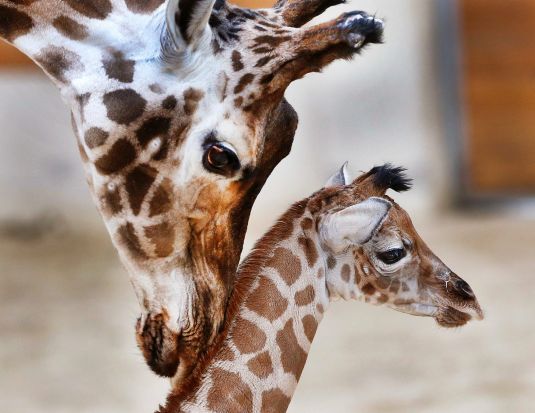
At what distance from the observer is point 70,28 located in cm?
255

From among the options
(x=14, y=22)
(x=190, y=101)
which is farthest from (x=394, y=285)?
(x=14, y=22)

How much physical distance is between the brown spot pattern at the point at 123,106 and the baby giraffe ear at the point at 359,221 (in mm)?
721

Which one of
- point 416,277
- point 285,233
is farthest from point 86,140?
point 416,277

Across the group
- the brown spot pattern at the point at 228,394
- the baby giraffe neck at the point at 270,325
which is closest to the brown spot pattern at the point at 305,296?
the baby giraffe neck at the point at 270,325

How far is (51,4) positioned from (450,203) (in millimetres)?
7803

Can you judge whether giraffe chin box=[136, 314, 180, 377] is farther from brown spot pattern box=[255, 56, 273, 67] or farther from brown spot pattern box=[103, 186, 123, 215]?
brown spot pattern box=[255, 56, 273, 67]

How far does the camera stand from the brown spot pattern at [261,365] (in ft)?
9.10

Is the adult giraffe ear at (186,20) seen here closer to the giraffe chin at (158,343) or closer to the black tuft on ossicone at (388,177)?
the giraffe chin at (158,343)

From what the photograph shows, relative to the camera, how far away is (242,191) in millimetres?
2498

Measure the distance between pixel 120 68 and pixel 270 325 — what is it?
0.85m

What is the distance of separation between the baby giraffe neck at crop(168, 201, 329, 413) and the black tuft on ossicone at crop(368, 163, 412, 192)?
0.79ft

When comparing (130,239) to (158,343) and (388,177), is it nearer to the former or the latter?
(158,343)

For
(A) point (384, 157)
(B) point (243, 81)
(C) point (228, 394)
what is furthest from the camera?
(A) point (384, 157)

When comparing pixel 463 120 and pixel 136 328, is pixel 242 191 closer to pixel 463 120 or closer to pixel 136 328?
pixel 136 328
